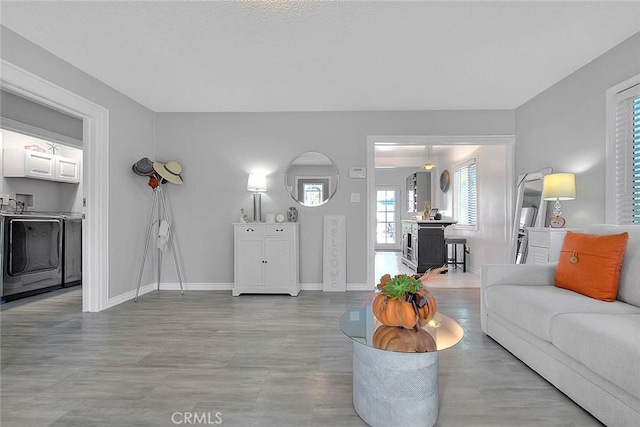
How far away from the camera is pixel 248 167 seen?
4609mm

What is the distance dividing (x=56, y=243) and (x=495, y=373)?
532cm

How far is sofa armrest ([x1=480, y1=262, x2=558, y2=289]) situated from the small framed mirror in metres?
1.38

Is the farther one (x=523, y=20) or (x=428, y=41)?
(x=428, y=41)

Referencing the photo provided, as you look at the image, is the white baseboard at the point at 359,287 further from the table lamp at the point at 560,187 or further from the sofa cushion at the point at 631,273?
the sofa cushion at the point at 631,273

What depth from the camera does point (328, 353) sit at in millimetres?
2396

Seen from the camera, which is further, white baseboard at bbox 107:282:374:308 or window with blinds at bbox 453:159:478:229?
window with blinds at bbox 453:159:478:229

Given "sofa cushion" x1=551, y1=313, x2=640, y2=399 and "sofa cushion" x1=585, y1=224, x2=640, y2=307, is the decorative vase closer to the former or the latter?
"sofa cushion" x1=551, y1=313, x2=640, y2=399

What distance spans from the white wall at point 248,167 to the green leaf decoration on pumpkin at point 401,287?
2932 millimetres

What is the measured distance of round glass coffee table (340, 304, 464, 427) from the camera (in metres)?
1.48

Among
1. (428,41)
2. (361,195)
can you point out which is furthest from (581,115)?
(361,195)

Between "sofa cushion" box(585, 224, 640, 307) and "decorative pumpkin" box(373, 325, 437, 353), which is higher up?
A: "sofa cushion" box(585, 224, 640, 307)

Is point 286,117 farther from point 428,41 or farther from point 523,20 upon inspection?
point 523,20

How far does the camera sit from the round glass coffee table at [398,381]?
1.48 meters

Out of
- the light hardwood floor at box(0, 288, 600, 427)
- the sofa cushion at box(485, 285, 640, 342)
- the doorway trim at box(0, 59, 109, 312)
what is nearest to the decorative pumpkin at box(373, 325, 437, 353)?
the light hardwood floor at box(0, 288, 600, 427)
